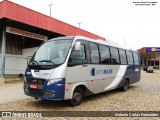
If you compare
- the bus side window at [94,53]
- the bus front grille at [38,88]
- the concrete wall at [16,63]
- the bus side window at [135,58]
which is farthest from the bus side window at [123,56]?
the concrete wall at [16,63]

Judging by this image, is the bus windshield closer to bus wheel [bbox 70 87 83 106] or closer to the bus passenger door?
the bus passenger door

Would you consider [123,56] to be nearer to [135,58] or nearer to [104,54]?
[135,58]

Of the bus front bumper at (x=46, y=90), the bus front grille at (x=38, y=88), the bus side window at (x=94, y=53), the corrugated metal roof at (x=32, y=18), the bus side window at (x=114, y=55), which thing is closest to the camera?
the bus front bumper at (x=46, y=90)

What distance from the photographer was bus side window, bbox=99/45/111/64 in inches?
394

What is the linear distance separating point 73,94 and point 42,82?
1336mm

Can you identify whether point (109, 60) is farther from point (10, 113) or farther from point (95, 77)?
point (10, 113)

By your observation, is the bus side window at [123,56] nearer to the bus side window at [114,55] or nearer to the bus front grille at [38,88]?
the bus side window at [114,55]

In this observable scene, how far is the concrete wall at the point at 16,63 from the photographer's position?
20.0m

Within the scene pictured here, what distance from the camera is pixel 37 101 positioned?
8.84m

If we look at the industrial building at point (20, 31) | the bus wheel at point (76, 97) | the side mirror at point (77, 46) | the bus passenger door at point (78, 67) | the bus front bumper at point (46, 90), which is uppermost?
the industrial building at point (20, 31)

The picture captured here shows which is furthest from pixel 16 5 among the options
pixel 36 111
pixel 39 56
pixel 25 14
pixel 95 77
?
pixel 36 111

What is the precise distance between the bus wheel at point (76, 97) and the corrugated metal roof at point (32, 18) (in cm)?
862

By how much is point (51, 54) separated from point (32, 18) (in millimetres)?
8875

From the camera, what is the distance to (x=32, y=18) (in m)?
15.8
